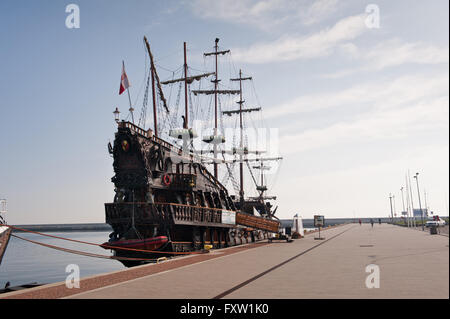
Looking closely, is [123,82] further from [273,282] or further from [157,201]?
[273,282]

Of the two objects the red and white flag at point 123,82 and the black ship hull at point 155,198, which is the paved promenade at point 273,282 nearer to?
the black ship hull at point 155,198

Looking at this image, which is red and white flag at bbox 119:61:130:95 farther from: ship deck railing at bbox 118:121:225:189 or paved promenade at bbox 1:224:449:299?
paved promenade at bbox 1:224:449:299

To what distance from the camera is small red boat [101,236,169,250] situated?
2362cm

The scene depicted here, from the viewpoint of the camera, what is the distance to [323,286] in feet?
34.9

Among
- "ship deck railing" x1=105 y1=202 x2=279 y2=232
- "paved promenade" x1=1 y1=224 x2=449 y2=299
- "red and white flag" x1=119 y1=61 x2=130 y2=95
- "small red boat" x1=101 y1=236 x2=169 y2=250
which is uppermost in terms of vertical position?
"red and white flag" x1=119 y1=61 x2=130 y2=95

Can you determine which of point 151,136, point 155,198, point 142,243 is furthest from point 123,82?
point 142,243

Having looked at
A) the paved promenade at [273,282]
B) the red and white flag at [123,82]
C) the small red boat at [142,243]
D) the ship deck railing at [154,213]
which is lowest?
the paved promenade at [273,282]

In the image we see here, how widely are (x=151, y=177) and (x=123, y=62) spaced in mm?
7480

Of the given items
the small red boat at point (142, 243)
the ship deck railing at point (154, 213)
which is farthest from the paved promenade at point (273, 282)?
the ship deck railing at point (154, 213)

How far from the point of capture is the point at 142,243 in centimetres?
2375

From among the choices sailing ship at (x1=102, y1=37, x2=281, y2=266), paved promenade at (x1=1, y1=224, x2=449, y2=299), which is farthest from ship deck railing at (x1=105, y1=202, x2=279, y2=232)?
paved promenade at (x1=1, y1=224, x2=449, y2=299)

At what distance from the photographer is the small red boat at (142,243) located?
23.6 metres
